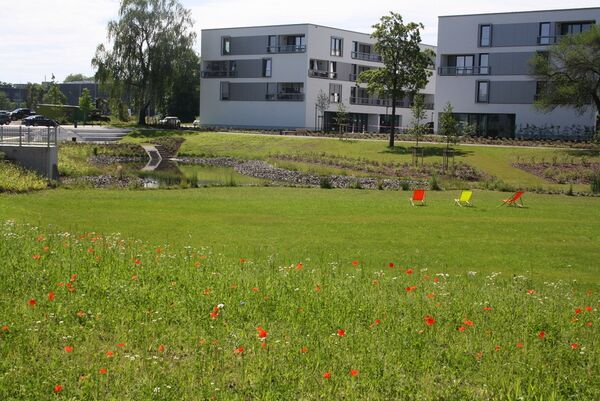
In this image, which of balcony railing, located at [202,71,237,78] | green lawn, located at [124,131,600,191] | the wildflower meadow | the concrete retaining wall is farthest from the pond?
balcony railing, located at [202,71,237,78]

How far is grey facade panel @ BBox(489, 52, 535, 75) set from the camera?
68.9 meters

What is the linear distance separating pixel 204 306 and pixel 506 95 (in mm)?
64296

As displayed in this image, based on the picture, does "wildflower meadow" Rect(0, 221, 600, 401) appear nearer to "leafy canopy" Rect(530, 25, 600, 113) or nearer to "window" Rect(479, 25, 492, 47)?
"leafy canopy" Rect(530, 25, 600, 113)

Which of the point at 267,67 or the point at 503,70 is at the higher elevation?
the point at 267,67

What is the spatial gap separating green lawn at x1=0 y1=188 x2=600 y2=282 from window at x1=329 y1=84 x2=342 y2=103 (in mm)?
58142

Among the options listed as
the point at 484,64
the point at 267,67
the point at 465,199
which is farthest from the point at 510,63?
the point at 465,199

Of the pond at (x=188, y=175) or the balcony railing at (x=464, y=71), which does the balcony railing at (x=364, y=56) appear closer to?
the balcony railing at (x=464, y=71)

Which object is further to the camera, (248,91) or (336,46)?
(336,46)

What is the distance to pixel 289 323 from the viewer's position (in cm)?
931

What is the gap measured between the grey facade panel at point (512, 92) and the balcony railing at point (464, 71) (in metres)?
1.32

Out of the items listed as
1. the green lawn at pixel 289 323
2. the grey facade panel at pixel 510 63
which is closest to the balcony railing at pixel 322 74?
the grey facade panel at pixel 510 63

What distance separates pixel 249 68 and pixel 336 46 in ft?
33.4

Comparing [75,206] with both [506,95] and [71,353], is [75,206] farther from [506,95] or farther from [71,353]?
[506,95]

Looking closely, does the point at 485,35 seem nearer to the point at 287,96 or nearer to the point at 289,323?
the point at 287,96
